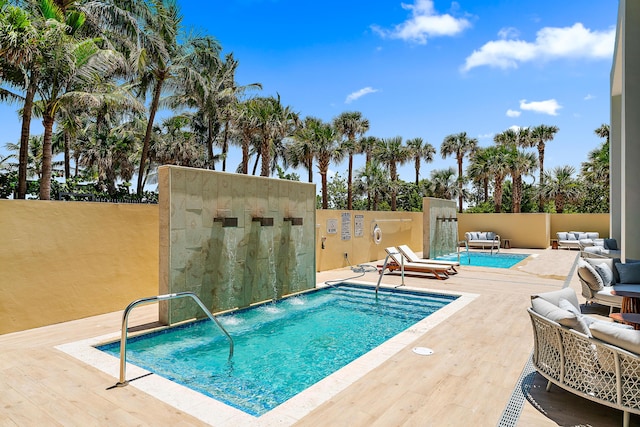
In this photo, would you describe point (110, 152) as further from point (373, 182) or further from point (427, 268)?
point (427, 268)

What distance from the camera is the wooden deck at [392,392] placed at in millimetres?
3219

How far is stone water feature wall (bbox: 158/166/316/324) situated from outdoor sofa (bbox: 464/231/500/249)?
534 inches

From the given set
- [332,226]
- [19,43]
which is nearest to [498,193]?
[332,226]

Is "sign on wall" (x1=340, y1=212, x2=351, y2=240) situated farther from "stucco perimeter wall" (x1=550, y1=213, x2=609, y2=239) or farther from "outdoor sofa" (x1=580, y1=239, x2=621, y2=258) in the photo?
"stucco perimeter wall" (x1=550, y1=213, x2=609, y2=239)

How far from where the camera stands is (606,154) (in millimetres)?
23344

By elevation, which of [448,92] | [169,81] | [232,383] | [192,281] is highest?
[169,81]

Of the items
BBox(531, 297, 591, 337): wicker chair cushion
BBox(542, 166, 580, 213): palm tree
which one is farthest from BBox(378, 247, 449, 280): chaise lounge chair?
BBox(542, 166, 580, 213): palm tree

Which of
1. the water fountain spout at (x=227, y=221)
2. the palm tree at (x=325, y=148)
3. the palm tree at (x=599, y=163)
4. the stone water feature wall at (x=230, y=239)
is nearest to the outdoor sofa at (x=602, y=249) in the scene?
the stone water feature wall at (x=230, y=239)

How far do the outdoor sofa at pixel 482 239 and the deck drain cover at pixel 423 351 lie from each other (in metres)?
16.1

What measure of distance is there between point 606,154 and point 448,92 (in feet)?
38.9

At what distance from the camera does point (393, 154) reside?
118 ft

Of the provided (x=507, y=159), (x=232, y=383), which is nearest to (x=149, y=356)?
(x=232, y=383)

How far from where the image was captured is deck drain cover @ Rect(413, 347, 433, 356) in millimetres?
4753

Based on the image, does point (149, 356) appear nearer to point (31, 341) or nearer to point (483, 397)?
point (31, 341)
